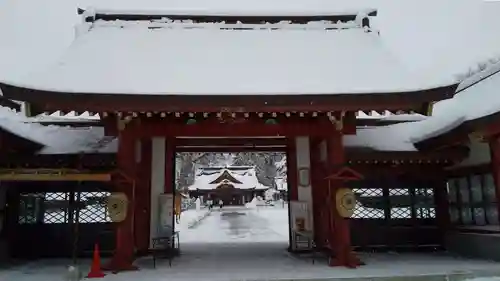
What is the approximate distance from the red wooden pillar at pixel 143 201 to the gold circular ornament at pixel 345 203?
4313mm

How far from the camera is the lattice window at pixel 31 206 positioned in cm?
1038

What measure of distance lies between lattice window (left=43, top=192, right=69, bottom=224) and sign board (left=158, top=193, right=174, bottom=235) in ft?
7.61

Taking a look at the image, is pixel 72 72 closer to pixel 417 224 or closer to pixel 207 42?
pixel 207 42

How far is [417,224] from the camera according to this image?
11078 millimetres

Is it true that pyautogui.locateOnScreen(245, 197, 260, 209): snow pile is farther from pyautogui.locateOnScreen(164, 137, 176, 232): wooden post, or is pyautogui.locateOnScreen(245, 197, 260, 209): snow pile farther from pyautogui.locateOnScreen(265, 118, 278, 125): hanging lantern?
pyautogui.locateOnScreen(265, 118, 278, 125): hanging lantern

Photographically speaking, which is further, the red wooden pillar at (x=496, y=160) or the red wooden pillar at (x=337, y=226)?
the red wooden pillar at (x=496, y=160)

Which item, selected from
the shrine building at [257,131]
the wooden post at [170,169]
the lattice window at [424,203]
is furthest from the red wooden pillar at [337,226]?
the wooden post at [170,169]

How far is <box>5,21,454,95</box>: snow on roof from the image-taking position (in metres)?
8.33

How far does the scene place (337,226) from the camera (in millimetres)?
8484

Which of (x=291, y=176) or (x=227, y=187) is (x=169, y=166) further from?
(x=227, y=187)

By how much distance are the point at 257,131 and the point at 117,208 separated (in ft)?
10.3

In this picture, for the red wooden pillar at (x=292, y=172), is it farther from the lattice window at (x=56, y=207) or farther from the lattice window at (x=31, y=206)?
the lattice window at (x=31, y=206)

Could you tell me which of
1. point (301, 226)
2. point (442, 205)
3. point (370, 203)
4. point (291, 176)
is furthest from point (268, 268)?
point (442, 205)

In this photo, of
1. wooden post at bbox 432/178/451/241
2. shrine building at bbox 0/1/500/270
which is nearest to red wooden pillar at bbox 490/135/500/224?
shrine building at bbox 0/1/500/270
